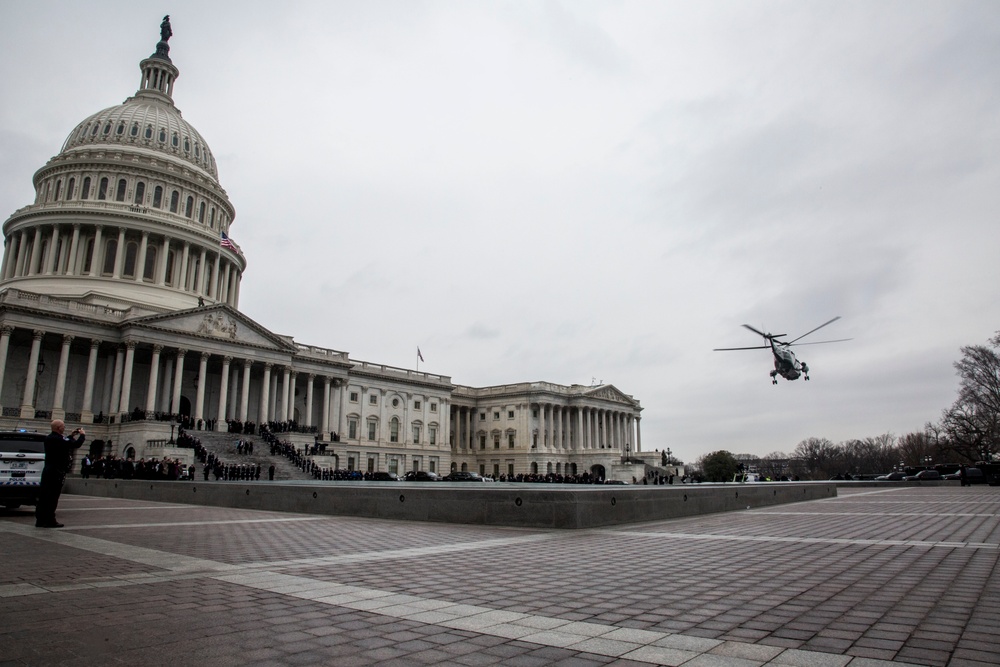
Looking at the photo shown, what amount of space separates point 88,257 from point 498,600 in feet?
261

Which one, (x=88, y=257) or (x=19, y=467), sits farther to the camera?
(x=88, y=257)

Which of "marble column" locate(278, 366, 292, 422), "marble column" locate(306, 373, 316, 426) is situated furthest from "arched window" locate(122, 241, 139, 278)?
"marble column" locate(306, 373, 316, 426)

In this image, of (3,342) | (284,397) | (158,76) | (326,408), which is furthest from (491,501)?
(158,76)

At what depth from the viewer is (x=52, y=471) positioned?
1381 centimetres

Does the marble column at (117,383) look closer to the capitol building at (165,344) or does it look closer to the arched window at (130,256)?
the capitol building at (165,344)

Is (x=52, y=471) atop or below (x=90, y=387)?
below

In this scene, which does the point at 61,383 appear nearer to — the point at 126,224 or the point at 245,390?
the point at 245,390

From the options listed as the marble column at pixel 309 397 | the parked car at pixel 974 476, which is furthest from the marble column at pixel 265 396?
the parked car at pixel 974 476

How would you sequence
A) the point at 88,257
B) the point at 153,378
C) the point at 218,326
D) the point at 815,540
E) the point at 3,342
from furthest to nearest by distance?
1. the point at 88,257
2. the point at 218,326
3. the point at 153,378
4. the point at 3,342
5. the point at 815,540

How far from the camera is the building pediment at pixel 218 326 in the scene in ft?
191

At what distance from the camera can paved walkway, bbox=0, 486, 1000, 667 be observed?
487cm

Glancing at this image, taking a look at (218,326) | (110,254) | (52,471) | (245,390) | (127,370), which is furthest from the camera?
(110,254)

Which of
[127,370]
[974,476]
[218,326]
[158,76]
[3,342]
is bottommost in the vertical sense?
[974,476]

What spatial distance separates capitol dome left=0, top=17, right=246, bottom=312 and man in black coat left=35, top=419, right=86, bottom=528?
188ft
